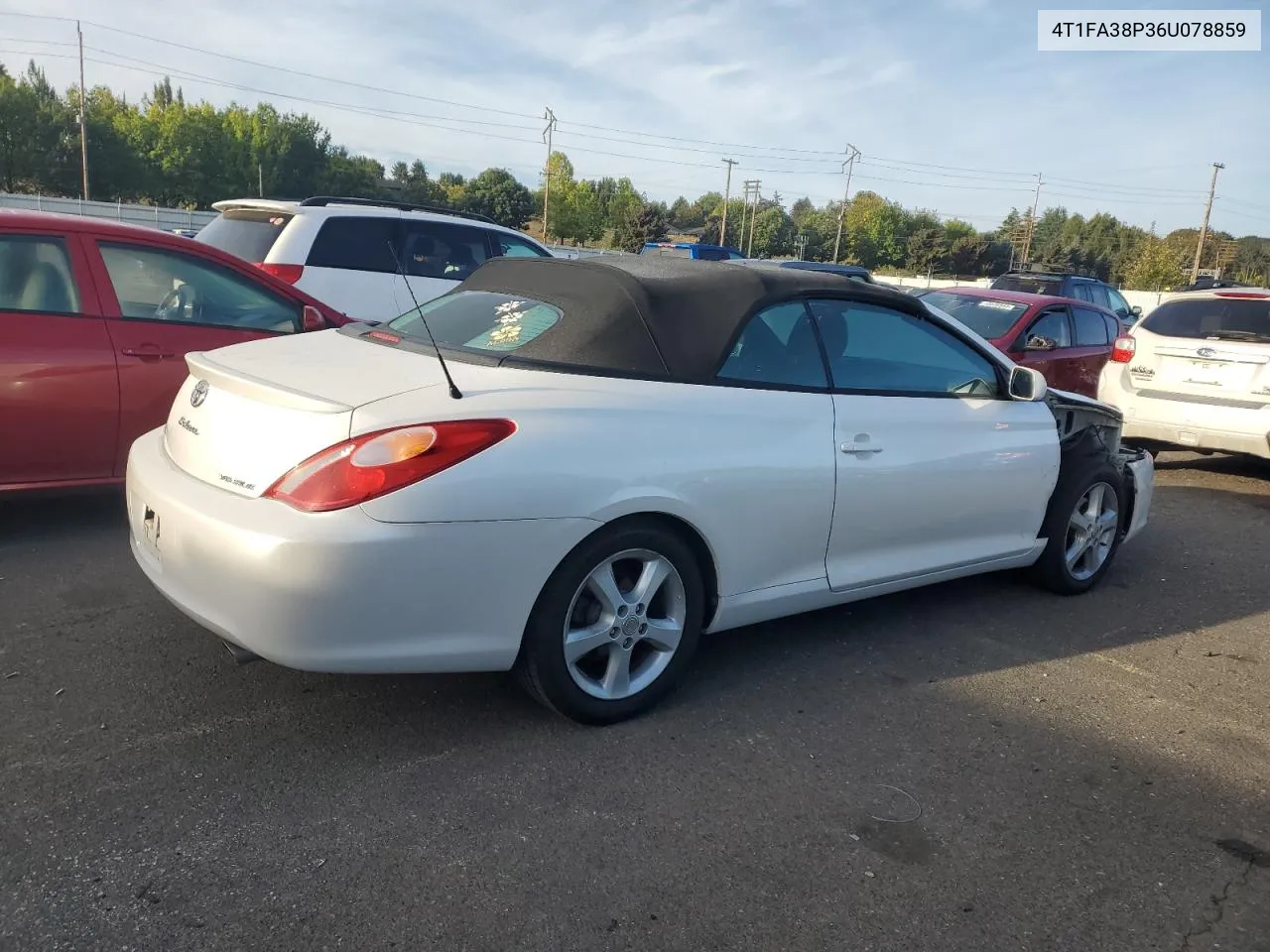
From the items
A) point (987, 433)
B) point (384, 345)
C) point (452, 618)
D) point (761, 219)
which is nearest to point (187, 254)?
point (384, 345)

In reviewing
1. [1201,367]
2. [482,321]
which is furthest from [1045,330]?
[482,321]

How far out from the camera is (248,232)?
8938 mm

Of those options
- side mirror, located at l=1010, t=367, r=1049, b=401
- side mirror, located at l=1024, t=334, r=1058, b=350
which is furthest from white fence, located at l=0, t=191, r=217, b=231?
side mirror, located at l=1010, t=367, r=1049, b=401

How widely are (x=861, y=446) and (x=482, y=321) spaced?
150 cm

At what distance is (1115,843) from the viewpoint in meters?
2.85

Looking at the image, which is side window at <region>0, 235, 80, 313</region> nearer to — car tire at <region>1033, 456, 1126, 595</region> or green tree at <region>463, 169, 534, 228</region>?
car tire at <region>1033, 456, 1126, 595</region>

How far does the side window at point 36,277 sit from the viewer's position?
183 inches

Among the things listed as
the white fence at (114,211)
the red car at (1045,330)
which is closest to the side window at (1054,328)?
the red car at (1045,330)

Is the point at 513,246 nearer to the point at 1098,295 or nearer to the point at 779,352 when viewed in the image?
the point at 779,352

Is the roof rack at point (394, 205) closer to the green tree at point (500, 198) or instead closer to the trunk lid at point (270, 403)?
the trunk lid at point (270, 403)

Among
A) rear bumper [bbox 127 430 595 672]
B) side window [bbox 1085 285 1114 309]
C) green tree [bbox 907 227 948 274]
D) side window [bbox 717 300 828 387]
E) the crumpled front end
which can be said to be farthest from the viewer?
green tree [bbox 907 227 948 274]

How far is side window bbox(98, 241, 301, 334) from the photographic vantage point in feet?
16.4

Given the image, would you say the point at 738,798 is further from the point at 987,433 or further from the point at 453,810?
the point at 987,433

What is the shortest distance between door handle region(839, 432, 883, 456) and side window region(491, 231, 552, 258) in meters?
6.59
